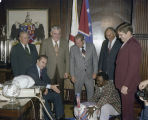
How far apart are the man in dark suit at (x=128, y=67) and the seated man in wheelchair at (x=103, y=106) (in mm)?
330

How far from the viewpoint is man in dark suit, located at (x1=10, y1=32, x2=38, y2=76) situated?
3.38 meters

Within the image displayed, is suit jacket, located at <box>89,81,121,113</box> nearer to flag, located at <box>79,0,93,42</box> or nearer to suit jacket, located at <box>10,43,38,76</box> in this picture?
suit jacket, located at <box>10,43,38,76</box>

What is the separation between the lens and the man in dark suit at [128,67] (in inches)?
97.6

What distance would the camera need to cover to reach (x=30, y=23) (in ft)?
14.9

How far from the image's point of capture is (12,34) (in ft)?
15.0

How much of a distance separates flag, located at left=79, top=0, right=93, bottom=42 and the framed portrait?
31.0 inches

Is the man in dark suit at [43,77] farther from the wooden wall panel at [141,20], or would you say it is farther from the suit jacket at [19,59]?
the wooden wall panel at [141,20]

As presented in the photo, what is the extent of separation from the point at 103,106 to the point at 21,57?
1.52 m

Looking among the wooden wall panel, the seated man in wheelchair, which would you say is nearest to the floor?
the seated man in wheelchair

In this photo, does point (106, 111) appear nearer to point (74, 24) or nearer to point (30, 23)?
point (74, 24)

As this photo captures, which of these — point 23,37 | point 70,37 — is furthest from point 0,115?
point 70,37

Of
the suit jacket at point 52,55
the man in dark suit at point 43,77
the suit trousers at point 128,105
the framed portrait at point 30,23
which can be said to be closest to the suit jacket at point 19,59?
the suit jacket at point 52,55

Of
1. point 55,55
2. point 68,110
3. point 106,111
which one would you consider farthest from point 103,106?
point 68,110

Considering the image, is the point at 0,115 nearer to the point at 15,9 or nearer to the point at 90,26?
the point at 90,26
